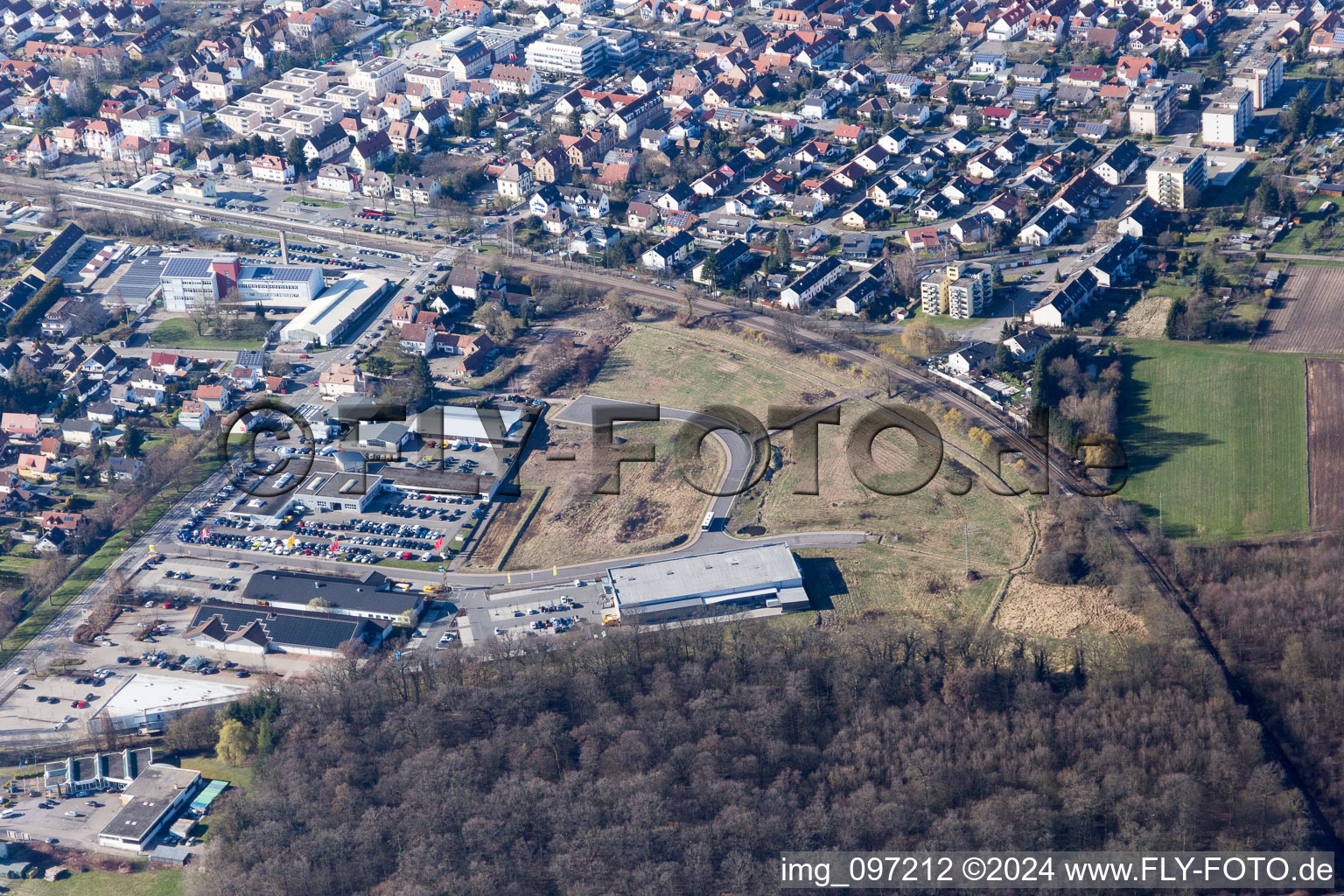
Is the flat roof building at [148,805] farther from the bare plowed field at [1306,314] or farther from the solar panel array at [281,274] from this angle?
the bare plowed field at [1306,314]

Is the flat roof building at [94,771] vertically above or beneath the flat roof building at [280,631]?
beneath

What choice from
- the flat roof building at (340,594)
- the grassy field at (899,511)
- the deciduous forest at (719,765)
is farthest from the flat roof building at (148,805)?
the grassy field at (899,511)

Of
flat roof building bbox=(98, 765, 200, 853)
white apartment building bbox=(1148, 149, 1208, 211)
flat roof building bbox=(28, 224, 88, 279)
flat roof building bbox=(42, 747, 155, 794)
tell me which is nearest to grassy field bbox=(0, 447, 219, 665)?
flat roof building bbox=(42, 747, 155, 794)

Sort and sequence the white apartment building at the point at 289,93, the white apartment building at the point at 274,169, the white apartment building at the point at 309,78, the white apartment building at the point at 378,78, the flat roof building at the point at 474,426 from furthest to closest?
the white apartment building at the point at 309,78 → the white apartment building at the point at 378,78 → the white apartment building at the point at 289,93 → the white apartment building at the point at 274,169 → the flat roof building at the point at 474,426

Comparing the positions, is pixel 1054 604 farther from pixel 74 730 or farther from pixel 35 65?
pixel 35 65

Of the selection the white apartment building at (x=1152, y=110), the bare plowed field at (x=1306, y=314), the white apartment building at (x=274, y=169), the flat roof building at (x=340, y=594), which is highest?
the white apartment building at (x=1152, y=110)

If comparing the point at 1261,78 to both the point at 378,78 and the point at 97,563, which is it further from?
the point at 97,563
